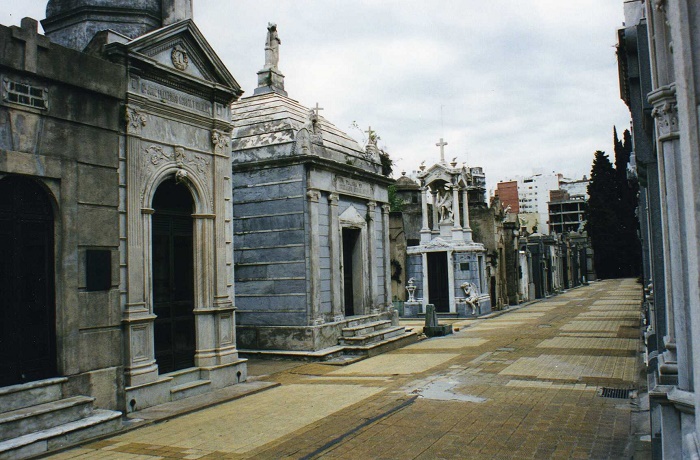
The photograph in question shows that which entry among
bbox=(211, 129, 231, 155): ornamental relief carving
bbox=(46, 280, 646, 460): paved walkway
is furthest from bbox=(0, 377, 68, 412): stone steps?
bbox=(211, 129, 231, 155): ornamental relief carving

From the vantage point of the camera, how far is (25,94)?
23.2ft

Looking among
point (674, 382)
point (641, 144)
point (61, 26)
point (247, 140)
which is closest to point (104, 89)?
point (61, 26)

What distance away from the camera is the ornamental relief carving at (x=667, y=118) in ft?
13.8

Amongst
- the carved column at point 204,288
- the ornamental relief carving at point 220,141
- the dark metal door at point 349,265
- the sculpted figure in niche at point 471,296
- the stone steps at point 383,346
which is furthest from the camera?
the sculpted figure in niche at point 471,296

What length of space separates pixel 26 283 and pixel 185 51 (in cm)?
490

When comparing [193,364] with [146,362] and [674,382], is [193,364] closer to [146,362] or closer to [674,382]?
[146,362]

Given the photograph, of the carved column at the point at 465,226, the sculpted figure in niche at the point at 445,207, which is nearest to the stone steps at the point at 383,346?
the carved column at the point at 465,226

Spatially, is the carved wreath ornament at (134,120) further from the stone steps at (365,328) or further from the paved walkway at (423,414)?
the stone steps at (365,328)

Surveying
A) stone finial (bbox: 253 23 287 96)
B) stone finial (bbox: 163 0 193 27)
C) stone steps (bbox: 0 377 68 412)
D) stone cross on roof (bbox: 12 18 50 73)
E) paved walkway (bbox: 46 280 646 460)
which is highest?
stone finial (bbox: 253 23 287 96)

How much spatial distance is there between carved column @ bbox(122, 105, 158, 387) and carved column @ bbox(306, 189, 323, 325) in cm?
480

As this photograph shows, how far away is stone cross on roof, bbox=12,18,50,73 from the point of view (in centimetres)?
698

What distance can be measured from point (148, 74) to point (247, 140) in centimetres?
509

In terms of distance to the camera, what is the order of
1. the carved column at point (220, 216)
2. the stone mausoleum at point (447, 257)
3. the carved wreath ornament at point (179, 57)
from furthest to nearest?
1. the stone mausoleum at point (447, 257)
2. the carved column at point (220, 216)
3. the carved wreath ornament at point (179, 57)

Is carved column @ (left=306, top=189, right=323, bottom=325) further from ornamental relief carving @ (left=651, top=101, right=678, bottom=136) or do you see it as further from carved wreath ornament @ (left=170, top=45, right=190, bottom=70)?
ornamental relief carving @ (left=651, top=101, right=678, bottom=136)
